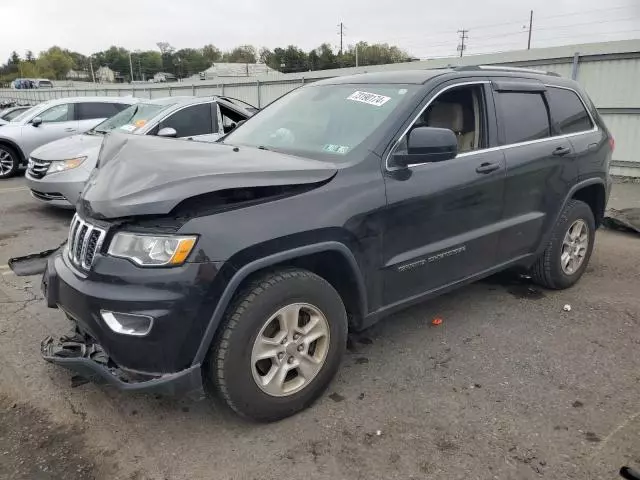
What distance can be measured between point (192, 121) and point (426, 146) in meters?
A: 5.84

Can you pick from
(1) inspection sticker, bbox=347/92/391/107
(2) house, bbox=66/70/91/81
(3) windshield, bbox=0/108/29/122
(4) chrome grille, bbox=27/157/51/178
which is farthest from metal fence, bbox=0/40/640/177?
(2) house, bbox=66/70/91/81

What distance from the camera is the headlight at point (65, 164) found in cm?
712

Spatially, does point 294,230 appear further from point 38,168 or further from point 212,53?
point 212,53

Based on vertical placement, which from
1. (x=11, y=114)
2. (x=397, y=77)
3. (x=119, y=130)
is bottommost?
(x=11, y=114)

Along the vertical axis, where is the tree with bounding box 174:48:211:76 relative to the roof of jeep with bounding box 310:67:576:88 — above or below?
above

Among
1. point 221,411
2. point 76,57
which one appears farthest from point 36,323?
point 76,57

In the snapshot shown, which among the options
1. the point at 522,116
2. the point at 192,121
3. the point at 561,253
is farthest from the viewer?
the point at 192,121

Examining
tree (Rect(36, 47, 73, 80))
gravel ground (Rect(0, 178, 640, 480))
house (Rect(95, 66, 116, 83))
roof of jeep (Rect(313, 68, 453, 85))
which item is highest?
tree (Rect(36, 47, 73, 80))

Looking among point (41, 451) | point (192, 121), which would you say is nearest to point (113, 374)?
point (41, 451)

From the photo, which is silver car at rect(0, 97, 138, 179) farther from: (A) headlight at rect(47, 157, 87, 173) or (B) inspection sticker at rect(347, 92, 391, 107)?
(B) inspection sticker at rect(347, 92, 391, 107)

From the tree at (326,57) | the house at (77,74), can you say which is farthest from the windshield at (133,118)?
the house at (77,74)

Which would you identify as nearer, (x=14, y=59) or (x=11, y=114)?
(x=11, y=114)

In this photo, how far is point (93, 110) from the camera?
37.9ft

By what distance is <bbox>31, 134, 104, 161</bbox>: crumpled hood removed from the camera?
721cm
